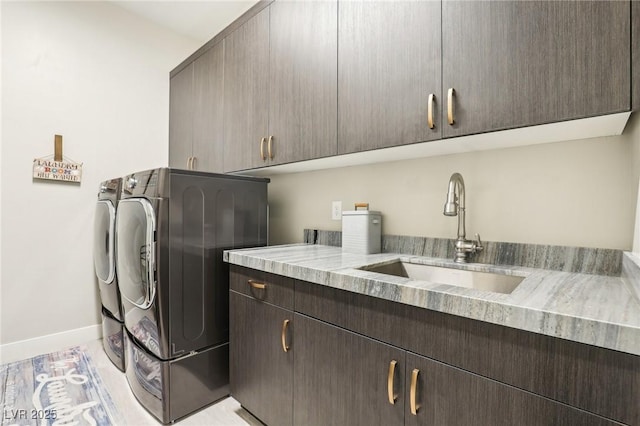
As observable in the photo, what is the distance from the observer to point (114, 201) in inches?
83.7

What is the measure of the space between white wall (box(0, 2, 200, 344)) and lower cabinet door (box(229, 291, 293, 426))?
175cm

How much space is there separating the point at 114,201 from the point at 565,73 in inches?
96.9

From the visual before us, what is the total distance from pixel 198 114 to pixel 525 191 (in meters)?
2.22

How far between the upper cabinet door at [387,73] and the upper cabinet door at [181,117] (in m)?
1.58

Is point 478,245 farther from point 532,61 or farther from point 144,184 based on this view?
point 144,184

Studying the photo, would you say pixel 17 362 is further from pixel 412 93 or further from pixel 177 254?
pixel 412 93

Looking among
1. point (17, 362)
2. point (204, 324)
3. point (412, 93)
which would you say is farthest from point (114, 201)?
point (412, 93)

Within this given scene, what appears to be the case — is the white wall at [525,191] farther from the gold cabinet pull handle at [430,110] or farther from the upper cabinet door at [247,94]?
the upper cabinet door at [247,94]

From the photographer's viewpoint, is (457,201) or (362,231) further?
(362,231)

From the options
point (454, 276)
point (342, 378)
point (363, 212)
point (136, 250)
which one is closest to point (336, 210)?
point (363, 212)

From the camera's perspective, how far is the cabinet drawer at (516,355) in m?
0.64

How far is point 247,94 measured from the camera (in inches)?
76.7

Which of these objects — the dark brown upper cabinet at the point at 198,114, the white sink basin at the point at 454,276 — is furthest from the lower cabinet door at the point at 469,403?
the dark brown upper cabinet at the point at 198,114

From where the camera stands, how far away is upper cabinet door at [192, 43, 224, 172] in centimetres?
218
